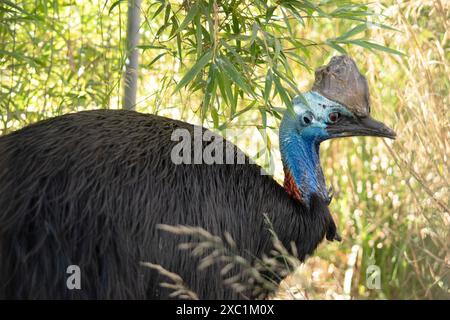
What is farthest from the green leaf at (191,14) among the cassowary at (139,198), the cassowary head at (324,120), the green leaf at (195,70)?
the cassowary head at (324,120)

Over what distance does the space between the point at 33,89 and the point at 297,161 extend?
61.7 inches

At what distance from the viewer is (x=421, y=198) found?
4.25m

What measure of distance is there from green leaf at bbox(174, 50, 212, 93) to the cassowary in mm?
148

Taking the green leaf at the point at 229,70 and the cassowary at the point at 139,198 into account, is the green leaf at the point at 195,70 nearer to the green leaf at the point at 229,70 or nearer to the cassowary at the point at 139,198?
the green leaf at the point at 229,70

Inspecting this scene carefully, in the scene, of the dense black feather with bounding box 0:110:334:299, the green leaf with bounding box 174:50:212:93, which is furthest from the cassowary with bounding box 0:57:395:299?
the green leaf with bounding box 174:50:212:93

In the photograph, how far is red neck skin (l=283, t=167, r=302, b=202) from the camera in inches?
134

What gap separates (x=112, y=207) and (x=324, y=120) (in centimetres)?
90

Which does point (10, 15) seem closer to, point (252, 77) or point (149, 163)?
point (252, 77)

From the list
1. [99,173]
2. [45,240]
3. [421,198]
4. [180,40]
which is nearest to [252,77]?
[180,40]

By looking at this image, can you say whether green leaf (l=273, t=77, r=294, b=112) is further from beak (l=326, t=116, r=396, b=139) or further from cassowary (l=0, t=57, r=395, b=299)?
beak (l=326, t=116, r=396, b=139)

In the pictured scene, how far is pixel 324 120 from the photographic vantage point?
341cm

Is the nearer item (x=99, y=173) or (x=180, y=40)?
(x=99, y=173)

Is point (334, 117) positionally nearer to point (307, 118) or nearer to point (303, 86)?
point (307, 118)

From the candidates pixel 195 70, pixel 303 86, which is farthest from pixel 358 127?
pixel 303 86
